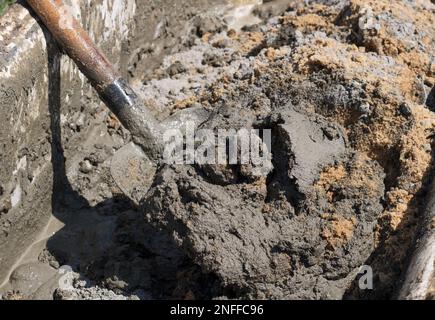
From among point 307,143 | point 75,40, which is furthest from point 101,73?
point 307,143

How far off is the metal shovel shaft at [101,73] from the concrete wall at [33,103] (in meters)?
0.10

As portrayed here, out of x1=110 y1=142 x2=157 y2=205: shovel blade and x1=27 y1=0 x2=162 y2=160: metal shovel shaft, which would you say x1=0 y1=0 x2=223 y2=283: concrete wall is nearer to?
x1=27 y1=0 x2=162 y2=160: metal shovel shaft

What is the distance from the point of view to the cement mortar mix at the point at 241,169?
131 inches

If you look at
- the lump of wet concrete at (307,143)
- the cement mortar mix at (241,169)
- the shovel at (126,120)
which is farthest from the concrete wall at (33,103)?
the lump of wet concrete at (307,143)

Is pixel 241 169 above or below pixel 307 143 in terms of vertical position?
above

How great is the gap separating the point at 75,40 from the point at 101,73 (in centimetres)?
24

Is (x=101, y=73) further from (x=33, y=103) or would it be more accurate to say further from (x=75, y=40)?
(x=33, y=103)

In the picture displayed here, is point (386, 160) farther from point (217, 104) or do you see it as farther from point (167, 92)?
point (167, 92)

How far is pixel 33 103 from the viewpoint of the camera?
13.1 feet

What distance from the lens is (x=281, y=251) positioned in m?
3.32

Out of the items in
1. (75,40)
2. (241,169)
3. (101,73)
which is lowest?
(241,169)

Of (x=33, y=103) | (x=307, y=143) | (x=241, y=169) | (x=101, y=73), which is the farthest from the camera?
(x=101, y=73)

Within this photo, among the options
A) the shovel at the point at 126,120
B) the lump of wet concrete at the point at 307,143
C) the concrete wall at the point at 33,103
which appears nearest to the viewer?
the lump of wet concrete at the point at 307,143

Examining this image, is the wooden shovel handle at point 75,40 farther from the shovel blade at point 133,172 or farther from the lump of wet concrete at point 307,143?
the lump of wet concrete at point 307,143
